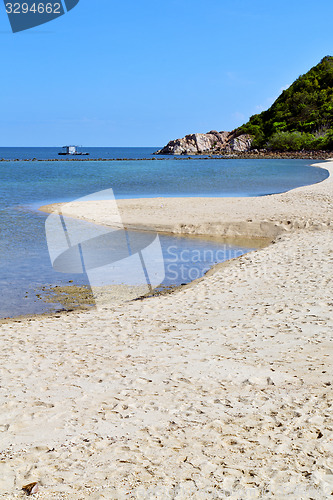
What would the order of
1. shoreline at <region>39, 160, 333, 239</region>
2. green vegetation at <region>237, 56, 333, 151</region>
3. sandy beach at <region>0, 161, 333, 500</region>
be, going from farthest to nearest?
green vegetation at <region>237, 56, 333, 151</region>
shoreline at <region>39, 160, 333, 239</region>
sandy beach at <region>0, 161, 333, 500</region>

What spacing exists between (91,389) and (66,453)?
1.22m

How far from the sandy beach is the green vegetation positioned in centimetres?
11137

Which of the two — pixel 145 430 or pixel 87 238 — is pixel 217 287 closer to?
pixel 145 430

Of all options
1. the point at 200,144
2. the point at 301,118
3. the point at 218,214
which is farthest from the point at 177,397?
the point at 200,144

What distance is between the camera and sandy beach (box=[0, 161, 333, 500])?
3742 mm

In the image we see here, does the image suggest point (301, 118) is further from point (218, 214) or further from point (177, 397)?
point (177, 397)

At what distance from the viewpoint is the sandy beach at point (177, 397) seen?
12.3ft

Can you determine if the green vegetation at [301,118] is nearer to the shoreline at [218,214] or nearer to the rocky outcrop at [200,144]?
the rocky outcrop at [200,144]

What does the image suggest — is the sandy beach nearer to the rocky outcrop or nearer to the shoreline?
the shoreline

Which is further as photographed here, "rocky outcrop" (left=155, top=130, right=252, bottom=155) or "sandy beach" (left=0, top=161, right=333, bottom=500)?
"rocky outcrop" (left=155, top=130, right=252, bottom=155)

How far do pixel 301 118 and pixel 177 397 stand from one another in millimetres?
141719

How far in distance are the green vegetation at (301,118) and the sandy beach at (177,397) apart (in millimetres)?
111373

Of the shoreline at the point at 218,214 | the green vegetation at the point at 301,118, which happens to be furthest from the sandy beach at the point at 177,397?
the green vegetation at the point at 301,118

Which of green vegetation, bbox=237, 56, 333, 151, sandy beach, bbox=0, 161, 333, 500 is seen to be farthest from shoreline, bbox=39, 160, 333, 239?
green vegetation, bbox=237, 56, 333, 151
